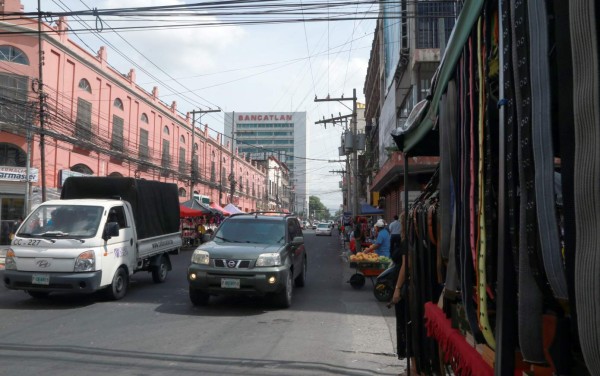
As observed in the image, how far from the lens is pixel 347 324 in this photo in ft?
25.1

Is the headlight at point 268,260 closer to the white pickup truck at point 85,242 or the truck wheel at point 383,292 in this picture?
the truck wheel at point 383,292

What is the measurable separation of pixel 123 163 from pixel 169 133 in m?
8.97

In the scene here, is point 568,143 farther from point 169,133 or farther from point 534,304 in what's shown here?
point 169,133

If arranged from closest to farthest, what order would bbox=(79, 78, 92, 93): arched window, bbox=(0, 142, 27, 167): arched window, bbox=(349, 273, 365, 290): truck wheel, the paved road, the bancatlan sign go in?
the paved road
bbox=(349, 273, 365, 290): truck wheel
bbox=(0, 142, 27, 167): arched window
bbox=(79, 78, 92, 93): arched window
the bancatlan sign

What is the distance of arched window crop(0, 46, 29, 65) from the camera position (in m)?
22.7

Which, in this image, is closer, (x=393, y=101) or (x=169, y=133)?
(x=393, y=101)

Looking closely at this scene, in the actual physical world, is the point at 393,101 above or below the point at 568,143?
above

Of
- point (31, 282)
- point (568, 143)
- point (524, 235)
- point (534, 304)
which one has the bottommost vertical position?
point (31, 282)

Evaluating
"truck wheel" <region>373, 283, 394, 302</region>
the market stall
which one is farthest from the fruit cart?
the market stall

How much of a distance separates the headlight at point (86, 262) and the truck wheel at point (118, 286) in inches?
31.8

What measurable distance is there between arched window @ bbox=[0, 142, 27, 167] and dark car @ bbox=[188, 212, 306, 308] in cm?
1847

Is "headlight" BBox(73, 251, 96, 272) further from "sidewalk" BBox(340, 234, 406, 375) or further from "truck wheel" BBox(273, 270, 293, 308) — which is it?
"sidewalk" BBox(340, 234, 406, 375)

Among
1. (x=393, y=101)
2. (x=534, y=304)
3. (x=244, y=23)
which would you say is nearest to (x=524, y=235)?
(x=534, y=304)

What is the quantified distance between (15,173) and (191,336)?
67.7 feet
